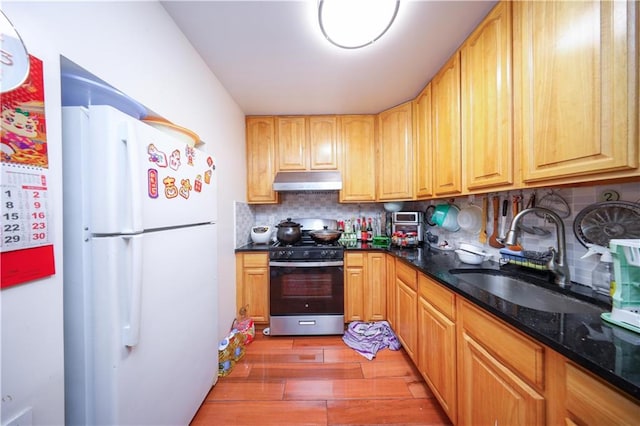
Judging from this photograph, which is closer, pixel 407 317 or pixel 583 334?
pixel 583 334

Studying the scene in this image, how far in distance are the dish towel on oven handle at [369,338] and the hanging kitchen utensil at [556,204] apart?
1.51 metres

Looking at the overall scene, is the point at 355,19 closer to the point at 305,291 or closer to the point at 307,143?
the point at 307,143

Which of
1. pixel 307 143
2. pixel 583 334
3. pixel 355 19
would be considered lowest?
pixel 583 334

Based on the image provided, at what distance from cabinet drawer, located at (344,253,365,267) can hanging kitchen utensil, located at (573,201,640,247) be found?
146 centimetres

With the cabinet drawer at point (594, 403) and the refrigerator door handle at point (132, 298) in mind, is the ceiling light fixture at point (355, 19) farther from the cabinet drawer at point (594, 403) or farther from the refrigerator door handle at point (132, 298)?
the cabinet drawer at point (594, 403)

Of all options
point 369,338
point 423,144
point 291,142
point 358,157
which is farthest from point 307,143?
point 369,338

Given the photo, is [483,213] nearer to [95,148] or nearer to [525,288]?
[525,288]

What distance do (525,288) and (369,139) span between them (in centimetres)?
187

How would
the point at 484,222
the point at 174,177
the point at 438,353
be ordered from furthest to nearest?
the point at 484,222, the point at 438,353, the point at 174,177

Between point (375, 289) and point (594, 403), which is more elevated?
point (594, 403)

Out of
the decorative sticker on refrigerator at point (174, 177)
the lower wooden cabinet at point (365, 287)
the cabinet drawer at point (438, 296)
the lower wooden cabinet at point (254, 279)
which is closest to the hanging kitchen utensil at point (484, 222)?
the cabinet drawer at point (438, 296)

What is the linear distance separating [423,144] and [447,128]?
1.14 feet

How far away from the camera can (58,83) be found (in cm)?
65

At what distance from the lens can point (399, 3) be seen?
3.46 ft
